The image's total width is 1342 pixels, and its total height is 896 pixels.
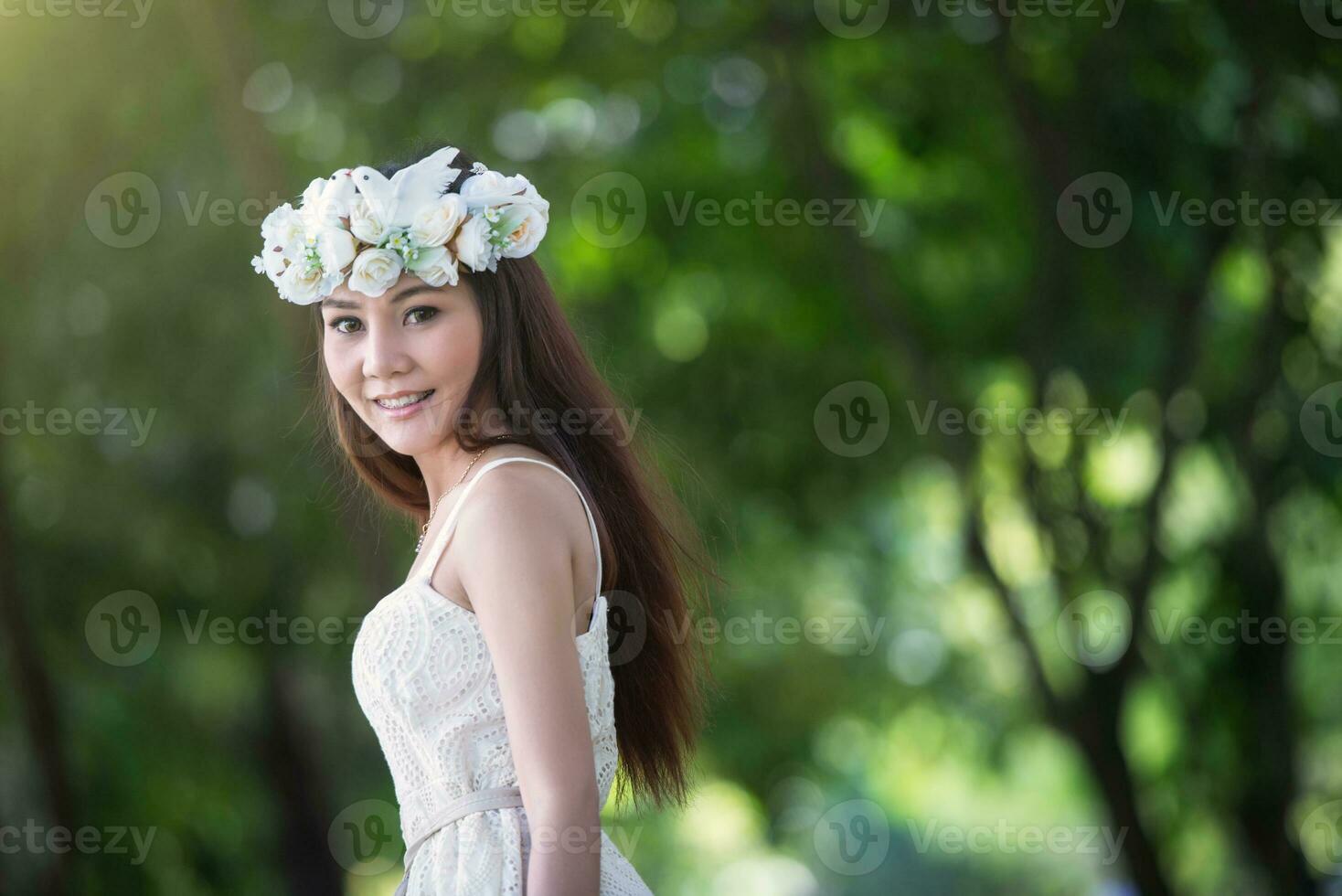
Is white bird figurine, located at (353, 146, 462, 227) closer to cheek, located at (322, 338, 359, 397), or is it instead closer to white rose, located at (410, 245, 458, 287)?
white rose, located at (410, 245, 458, 287)

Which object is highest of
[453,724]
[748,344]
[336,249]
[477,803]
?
[748,344]

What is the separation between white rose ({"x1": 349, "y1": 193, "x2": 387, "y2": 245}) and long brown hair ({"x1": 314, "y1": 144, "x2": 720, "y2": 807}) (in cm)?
15

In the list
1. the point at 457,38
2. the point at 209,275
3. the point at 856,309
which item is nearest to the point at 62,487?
the point at 209,275

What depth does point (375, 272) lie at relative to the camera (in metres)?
2.47

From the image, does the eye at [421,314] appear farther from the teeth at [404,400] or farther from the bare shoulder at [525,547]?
the bare shoulder at [525,547]

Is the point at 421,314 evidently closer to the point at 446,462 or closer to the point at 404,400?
the point at 404,400

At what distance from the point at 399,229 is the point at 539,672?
79 centimetres

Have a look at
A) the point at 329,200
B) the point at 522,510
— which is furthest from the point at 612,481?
the point at 329,200

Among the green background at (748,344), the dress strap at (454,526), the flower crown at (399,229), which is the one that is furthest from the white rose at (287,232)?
the green background at (748,344)

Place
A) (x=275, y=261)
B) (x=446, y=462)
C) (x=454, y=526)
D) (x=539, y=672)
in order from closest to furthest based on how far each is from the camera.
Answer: (x=539, y=672) < (x=454, y=526) < (x=446, y=462) < (x=275, y=261)

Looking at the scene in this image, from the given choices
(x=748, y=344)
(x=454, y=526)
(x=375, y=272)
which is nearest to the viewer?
(x=454, y=526)

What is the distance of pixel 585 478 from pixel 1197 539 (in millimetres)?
6499

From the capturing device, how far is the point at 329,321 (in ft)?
8.54

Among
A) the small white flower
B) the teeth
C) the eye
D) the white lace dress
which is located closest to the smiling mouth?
the teeth
